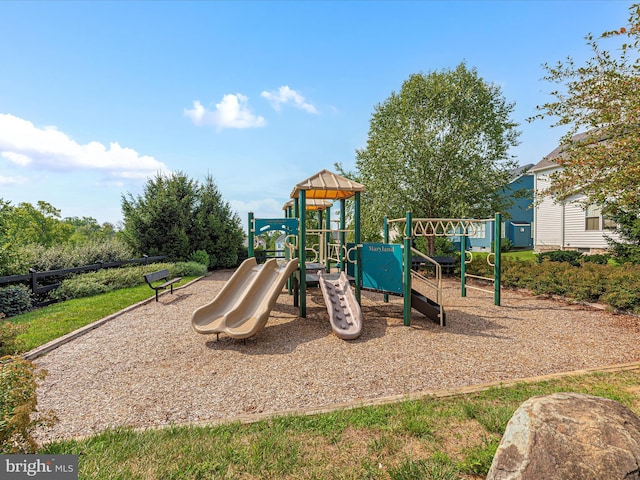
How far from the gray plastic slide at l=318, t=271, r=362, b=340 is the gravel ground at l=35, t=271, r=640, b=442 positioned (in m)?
0.20

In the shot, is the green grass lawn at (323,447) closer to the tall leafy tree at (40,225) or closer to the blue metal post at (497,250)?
the blue metal post at (497,250)

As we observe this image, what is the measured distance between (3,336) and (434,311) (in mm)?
7491

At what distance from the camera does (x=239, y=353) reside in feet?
17.2

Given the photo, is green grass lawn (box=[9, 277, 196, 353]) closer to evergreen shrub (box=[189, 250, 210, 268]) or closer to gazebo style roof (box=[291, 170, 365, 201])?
gazebo style roof (box=[291, 170, 365, 201])

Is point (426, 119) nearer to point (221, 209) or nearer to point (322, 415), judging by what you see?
point (221, 209)

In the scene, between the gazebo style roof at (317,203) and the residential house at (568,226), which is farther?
the residential house at (568,226)

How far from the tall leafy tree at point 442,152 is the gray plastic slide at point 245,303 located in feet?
26.5

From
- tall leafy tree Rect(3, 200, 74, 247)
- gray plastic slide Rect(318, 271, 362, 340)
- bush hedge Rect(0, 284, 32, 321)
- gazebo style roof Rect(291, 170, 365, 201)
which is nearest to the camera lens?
gray plastic slide Rect(318, 271, 362, 340)

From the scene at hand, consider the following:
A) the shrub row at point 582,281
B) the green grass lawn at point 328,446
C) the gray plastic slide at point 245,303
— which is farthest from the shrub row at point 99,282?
the shrub row at point 582,281

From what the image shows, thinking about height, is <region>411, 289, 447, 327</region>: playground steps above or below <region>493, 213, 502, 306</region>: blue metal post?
below

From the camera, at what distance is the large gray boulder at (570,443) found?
1921 mm

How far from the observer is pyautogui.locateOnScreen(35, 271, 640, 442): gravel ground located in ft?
12.0

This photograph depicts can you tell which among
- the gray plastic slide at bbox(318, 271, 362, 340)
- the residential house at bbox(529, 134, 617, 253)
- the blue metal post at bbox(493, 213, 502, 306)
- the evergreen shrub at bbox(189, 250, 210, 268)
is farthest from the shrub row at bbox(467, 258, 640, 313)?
the evergreen shrub at bbox(189, 250, 210, 268)

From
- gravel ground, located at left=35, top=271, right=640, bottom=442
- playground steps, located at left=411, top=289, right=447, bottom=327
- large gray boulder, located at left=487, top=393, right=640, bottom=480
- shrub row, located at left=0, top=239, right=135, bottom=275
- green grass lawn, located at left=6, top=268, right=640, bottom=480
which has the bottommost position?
gravel ground, located at left=35, top=271, right=640, bottom=442
